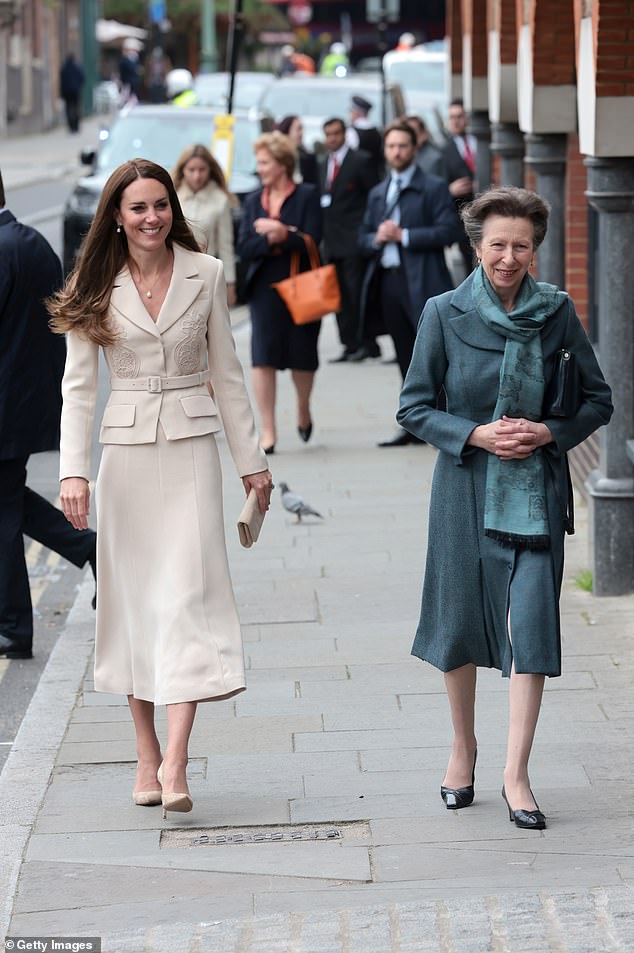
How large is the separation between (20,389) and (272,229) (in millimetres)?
4056

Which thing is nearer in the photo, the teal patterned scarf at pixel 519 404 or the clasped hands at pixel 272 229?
the teal patterned scarf at pixel 519 404

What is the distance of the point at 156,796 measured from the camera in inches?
220

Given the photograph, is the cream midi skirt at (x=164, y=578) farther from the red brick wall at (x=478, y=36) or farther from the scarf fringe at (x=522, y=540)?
the red brick wall at (x=478, y=36)

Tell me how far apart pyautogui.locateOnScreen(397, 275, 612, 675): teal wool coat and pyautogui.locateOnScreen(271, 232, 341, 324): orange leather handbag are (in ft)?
20.4

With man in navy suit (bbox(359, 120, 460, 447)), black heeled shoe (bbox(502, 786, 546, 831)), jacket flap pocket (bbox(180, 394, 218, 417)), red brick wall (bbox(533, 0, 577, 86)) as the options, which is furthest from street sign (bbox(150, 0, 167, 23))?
black heeled shoe (bbox(502, 786, 546, 831))

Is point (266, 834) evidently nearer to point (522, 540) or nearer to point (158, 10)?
point (522, 540)

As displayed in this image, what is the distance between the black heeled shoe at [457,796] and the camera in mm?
5402

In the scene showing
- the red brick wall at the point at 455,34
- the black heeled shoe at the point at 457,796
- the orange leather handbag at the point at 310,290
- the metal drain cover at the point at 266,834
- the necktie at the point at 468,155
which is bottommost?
the metal drain cover at the point at 266,834

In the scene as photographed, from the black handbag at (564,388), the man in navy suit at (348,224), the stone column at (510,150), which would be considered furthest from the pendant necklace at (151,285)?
the man in navy suit at (348,224)

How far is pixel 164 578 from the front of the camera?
546 centimetres

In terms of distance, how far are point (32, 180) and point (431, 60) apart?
26.8ft

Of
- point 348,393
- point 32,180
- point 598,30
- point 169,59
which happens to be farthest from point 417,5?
point 598,30

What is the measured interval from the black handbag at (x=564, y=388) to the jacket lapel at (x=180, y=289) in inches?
41.2

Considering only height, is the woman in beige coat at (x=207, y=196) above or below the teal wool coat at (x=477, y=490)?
above
